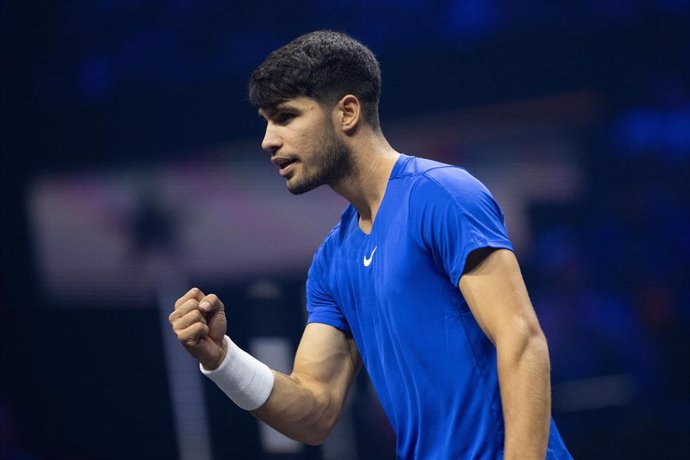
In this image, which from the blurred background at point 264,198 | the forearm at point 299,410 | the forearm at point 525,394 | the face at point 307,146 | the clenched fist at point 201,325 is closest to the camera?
the forearm at point 525,394

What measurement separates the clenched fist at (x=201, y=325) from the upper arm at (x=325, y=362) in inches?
9.8

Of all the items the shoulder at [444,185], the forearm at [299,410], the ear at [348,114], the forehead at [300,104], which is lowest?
the forearm at [299,410]

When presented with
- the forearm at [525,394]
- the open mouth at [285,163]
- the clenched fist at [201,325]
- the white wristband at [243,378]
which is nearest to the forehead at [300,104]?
the open mouth at [285,163]

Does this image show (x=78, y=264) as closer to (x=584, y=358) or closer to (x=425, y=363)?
(x=584, y=358)

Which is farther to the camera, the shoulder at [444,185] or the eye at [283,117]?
the eye at [283,117]

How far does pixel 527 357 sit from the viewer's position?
189 centimetres

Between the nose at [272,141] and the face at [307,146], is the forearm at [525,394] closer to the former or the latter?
Answer: the face at [307,146]

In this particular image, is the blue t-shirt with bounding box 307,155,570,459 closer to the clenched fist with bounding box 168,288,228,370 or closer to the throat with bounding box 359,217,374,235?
the throat with bounding box 359,217,374,235

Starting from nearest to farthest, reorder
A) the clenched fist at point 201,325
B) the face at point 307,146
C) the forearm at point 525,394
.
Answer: the forearm at point 525,394 → the clenched fist at point 201,325 → the face at point 307,146

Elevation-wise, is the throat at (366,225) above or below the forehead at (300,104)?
below

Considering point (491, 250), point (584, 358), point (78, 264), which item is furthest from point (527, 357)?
point (78, 264)

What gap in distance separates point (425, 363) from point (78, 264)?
3.00m

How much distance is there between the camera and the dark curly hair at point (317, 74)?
2.30 m

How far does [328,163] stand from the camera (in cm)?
231
